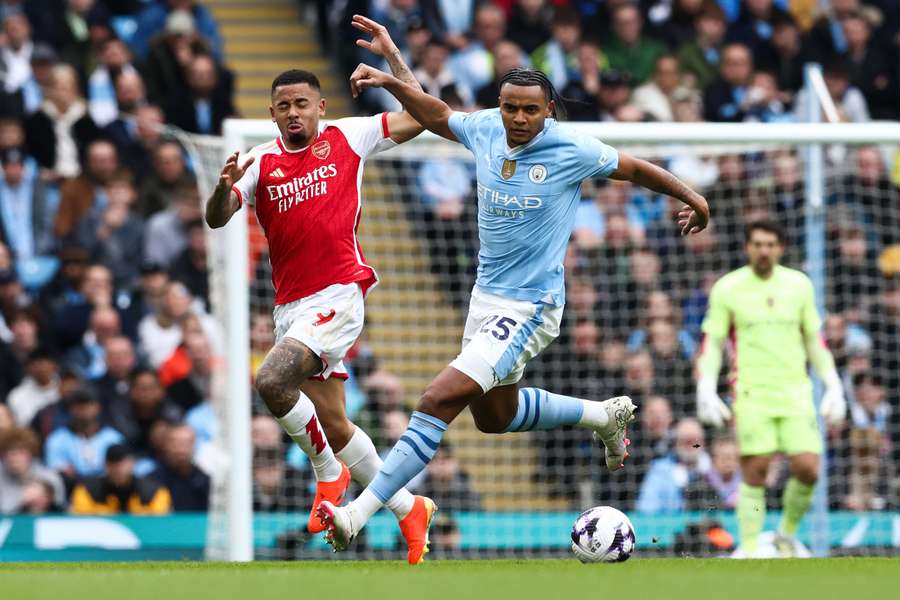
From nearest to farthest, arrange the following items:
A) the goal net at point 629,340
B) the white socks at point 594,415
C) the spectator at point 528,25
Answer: the white socks at point 594,415, the goal net at point 629,340, the spectator at point 528,25

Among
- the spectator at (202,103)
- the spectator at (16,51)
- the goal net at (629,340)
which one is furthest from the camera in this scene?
the spectator at (202,103)

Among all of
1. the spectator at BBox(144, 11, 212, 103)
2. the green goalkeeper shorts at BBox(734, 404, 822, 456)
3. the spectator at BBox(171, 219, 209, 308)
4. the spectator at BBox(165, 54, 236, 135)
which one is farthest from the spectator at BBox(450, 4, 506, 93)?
the green goalkeeper shorts at BBox(734, 404, 822, 456)

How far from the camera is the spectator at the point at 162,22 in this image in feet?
56.5

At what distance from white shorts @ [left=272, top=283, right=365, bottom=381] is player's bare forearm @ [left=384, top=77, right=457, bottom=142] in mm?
962

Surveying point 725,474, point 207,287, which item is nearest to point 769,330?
point 725,474

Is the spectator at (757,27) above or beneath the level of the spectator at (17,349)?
above

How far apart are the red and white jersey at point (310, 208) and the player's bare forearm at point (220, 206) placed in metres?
0.28

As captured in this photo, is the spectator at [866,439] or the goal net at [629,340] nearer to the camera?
the goal net at [629,340]

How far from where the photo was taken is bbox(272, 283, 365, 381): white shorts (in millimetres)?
9500

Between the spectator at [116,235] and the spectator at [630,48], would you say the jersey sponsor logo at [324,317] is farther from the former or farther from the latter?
the spectator at [630,48]

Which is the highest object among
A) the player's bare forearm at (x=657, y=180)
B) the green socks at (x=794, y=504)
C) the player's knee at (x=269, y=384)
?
the player's bare forearm at (x=657, y=180)

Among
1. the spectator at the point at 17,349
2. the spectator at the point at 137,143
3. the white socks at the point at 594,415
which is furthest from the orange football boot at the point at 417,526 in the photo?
the spectator at the point at 137,143

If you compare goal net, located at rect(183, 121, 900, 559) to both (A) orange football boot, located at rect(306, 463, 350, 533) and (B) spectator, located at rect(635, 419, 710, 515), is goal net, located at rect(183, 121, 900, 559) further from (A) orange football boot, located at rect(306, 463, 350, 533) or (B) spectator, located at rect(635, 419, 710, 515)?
(A) orange football boot, located at rect(306, 463, 350, 533)

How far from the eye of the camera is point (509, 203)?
925 cm
